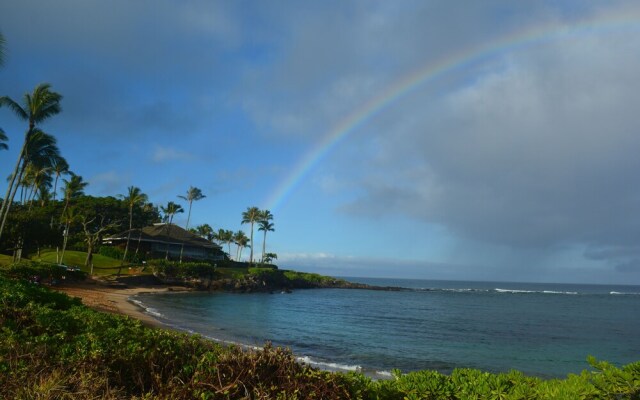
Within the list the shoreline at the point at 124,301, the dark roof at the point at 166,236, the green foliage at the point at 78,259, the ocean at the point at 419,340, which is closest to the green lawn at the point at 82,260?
the green foliage at the point at 78,259

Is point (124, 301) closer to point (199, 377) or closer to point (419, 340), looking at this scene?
point (419, 340)

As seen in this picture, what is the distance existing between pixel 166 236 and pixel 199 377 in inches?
3250

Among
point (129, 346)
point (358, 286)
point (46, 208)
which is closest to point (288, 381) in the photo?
Answer: point (129, 346)

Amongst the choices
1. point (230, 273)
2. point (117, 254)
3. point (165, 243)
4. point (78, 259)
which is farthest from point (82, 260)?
point (230, 273)

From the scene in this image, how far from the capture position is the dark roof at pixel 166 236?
77.0 meters

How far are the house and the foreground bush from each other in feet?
239

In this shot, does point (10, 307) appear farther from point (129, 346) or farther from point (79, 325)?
point (129, 346)

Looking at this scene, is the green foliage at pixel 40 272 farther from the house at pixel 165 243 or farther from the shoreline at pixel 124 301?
the house at pixel 165 243

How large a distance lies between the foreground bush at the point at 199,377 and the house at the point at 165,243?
72.8 metres

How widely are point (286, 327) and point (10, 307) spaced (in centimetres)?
3018

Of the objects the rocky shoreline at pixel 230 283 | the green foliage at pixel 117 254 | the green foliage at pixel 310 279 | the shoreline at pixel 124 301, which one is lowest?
the shoreline at pixel 124 301

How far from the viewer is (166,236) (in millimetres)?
82125

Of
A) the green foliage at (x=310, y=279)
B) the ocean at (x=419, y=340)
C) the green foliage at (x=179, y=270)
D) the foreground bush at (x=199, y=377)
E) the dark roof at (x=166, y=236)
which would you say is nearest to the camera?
the foreground bush at (x=199, y=377)

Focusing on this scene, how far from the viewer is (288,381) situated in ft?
14.6
